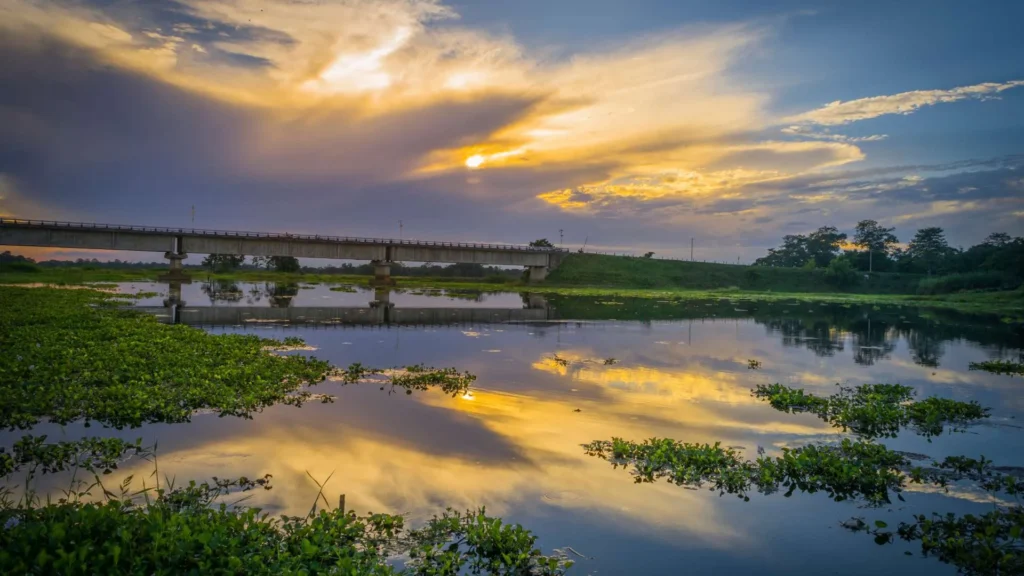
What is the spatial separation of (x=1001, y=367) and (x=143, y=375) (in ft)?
101

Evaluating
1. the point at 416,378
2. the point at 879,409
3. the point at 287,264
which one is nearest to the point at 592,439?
the point at 416,378

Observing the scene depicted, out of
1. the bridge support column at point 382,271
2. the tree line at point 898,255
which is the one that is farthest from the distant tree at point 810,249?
the bridge support column at point 382,271

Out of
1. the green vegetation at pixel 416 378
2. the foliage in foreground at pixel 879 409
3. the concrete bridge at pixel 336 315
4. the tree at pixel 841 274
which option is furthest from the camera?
the tree at pixel 841 274

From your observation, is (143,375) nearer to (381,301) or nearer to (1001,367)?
(1001,367)

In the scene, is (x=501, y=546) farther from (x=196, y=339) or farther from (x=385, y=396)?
(x=196, y=339)

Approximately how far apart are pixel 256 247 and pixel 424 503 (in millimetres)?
89953

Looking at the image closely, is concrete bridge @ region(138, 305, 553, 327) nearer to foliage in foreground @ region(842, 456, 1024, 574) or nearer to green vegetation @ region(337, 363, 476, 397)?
green vegetation @ region(337, 363, 476, 397)

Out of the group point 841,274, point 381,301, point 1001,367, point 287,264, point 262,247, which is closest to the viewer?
point 1001,367

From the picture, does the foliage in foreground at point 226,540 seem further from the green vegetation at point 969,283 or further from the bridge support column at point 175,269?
the green vegetation at point 969,283

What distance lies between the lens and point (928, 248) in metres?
145

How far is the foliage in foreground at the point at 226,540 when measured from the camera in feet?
19.9

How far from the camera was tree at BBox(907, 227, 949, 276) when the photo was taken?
138 metres

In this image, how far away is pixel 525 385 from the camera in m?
18.5

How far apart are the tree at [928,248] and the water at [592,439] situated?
134 metres
